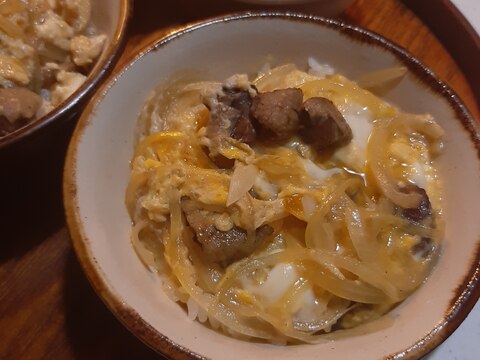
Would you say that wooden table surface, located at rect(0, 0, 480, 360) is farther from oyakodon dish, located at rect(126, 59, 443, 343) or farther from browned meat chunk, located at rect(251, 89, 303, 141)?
browned meat chunk, located at rect(251, 89, 303, 141)

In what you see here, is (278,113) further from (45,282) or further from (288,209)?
(45,282)

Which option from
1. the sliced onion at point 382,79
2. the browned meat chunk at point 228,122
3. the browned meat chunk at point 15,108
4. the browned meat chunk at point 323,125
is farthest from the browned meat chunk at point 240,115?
the browned meat chunk at point 15,108

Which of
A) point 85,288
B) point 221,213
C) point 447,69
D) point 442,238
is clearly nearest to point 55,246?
point 85,288

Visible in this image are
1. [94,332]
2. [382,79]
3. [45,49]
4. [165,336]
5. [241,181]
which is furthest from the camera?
[45,49]

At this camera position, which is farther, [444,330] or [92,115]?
[92,115]

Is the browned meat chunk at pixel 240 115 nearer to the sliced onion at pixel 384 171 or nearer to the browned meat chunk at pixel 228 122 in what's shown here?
the browned meat chunk at pixel 228 122

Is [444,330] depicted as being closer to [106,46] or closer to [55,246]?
[55,246]

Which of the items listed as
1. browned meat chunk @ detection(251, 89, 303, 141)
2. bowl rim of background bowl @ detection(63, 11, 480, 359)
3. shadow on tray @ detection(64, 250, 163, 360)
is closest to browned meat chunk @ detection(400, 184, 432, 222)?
bowl rim of background bowl @ detection(63, 11, 480, 359)

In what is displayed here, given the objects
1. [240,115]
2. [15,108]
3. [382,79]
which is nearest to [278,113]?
[240,115]
